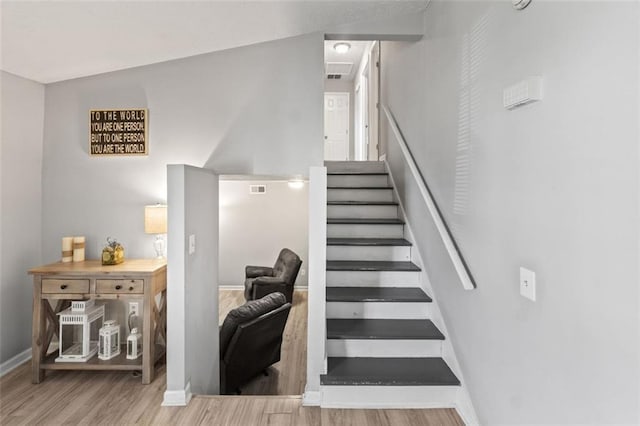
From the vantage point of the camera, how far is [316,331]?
2283 mm

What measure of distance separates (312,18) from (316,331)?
2.26 meters

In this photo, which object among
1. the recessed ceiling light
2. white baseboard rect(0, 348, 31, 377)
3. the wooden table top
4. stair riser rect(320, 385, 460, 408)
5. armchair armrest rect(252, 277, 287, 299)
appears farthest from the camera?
the recessed ceiling light

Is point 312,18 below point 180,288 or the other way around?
the other way around

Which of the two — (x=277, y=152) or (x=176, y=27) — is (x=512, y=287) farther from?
(x=176, y=27)

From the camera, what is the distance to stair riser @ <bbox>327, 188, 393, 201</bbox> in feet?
13.3

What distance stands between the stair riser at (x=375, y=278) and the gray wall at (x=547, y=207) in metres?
0.57

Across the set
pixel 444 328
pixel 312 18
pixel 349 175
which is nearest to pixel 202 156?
pixel 312 18

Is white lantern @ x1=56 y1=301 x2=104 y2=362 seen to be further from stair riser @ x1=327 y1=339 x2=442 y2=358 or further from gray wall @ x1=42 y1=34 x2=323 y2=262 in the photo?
stair riser @ x1=327 y1=339 x2=442 y2=358

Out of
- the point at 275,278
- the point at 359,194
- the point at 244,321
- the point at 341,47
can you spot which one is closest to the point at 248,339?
the point at 244,321

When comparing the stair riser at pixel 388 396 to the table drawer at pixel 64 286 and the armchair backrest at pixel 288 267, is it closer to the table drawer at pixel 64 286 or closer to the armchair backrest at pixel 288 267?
the table drawer at pixel 64 286

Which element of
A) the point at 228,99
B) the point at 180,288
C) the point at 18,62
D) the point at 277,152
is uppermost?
the point at 18,62

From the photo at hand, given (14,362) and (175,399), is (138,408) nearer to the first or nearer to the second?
(175,399)

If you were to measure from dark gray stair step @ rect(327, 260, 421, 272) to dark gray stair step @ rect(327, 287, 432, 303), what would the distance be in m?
0.17

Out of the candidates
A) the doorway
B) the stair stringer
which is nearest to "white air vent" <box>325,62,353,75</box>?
the doorway
